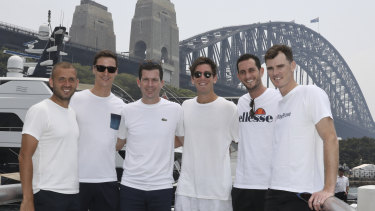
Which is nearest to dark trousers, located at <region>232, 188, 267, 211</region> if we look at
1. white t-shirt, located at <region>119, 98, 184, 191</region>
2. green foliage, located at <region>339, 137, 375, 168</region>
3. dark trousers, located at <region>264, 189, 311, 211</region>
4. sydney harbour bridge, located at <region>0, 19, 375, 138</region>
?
dark trousers, located at <region>264, 189, 311, 211</region>

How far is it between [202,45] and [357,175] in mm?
54309

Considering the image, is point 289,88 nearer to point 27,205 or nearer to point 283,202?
point 283,202

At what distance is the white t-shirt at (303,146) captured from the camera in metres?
3.36

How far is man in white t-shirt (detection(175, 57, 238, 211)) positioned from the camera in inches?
171

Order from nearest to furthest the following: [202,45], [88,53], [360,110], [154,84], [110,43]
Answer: [154,84]
[88,53]
[110,43]
[202,45]
[360,110]

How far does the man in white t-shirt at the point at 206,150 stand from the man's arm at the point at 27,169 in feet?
5.12

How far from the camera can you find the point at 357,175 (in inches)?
4021

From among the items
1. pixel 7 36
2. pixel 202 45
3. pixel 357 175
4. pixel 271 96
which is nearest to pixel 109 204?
pixel 271 96

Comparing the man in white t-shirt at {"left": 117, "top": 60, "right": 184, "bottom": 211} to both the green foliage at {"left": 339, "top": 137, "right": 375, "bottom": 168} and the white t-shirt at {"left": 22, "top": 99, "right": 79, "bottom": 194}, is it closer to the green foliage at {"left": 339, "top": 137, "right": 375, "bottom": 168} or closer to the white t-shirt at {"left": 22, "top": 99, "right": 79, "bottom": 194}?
the white t-shirt at {"left": 22, "top": 99, "right": 79, "bottom": 194}

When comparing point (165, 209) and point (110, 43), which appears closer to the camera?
point (165, 209)

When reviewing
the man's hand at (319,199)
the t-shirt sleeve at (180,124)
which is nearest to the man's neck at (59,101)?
the t-shirt sleeve at (180,124)

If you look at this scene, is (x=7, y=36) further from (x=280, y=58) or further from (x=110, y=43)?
(x=280, y=58)

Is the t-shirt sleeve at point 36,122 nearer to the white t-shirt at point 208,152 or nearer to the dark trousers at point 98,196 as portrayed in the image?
the dark trousers at point 98,196

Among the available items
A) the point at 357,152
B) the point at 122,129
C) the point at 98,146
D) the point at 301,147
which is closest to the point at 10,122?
the point at 122,129
